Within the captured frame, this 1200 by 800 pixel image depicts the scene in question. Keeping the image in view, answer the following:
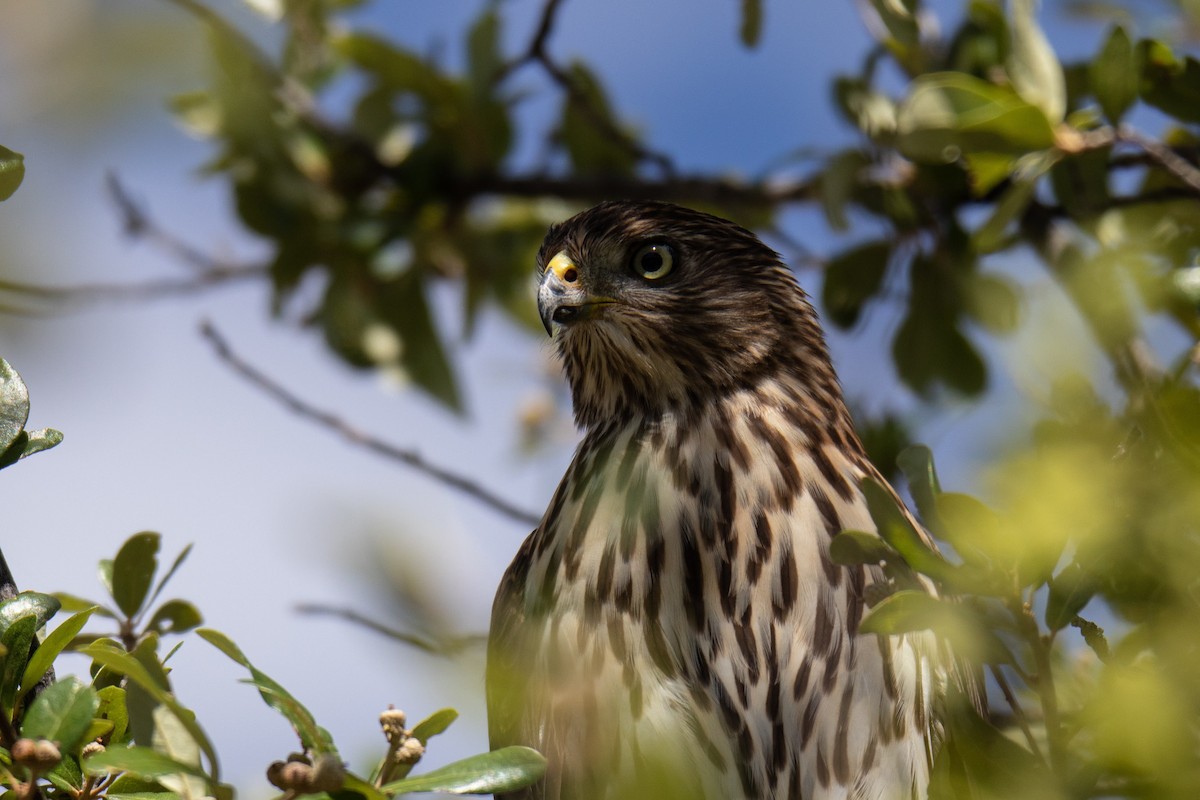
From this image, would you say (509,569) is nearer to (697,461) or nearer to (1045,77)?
(697,461)

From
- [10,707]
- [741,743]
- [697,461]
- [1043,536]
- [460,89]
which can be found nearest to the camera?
[1043,536]

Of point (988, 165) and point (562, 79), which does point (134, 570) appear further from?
point (562, 79)

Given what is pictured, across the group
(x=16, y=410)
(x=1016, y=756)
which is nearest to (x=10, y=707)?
(x=16, y=410)

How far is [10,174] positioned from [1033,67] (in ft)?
7.12

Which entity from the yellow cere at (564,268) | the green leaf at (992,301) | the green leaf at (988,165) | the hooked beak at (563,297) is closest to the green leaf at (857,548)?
the green leaf at (988,165)

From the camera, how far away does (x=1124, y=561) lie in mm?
1312

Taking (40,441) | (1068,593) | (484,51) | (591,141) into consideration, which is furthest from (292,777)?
(591,141)

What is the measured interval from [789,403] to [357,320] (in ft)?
5.36

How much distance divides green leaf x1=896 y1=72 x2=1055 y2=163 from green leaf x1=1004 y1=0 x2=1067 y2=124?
8.1 inches

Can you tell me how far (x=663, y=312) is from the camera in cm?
379

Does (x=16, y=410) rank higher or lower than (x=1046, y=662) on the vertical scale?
higher

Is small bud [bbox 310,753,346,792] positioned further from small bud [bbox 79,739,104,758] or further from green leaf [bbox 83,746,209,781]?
small bud [bbox 79,739,104,758]

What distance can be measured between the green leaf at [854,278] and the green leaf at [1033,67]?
958 mm

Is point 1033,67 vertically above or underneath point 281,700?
above
